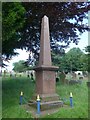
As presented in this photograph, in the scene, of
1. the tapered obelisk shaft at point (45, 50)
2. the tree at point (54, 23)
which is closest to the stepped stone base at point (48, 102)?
the tapered obelisk shaft at point (45, 50)

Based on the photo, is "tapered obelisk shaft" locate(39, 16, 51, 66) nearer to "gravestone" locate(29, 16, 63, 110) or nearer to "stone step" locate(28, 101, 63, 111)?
"gravestone" locate(29, 16, 63, 110)

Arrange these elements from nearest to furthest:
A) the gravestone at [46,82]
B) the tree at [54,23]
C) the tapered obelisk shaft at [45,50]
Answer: the gravestone at [46,82] → the tapered obelisk shaft at [45,50] → the tree at [54,23]

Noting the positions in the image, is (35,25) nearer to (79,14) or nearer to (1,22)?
(79,14)

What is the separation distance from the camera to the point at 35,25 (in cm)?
1564

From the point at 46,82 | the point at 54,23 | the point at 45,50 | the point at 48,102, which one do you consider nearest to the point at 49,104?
the point at 48,102

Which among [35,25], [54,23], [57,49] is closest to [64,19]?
[54,23]

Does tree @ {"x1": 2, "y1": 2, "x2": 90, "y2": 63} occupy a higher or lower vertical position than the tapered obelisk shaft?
higher

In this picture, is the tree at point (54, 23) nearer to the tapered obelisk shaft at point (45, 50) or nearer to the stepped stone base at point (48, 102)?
the tapered obelisk shaft at point (45, 50)

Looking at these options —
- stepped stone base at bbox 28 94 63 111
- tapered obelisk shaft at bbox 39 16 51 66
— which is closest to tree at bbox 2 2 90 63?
tapered obelisk shaft at bbox 39 16 51 66

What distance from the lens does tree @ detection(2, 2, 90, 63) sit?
14.6 m

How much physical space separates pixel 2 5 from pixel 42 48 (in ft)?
8.71

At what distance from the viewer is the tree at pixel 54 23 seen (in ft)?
47.8

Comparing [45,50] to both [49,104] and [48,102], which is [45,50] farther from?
[49,104]

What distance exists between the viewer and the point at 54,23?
15586 millimetres
